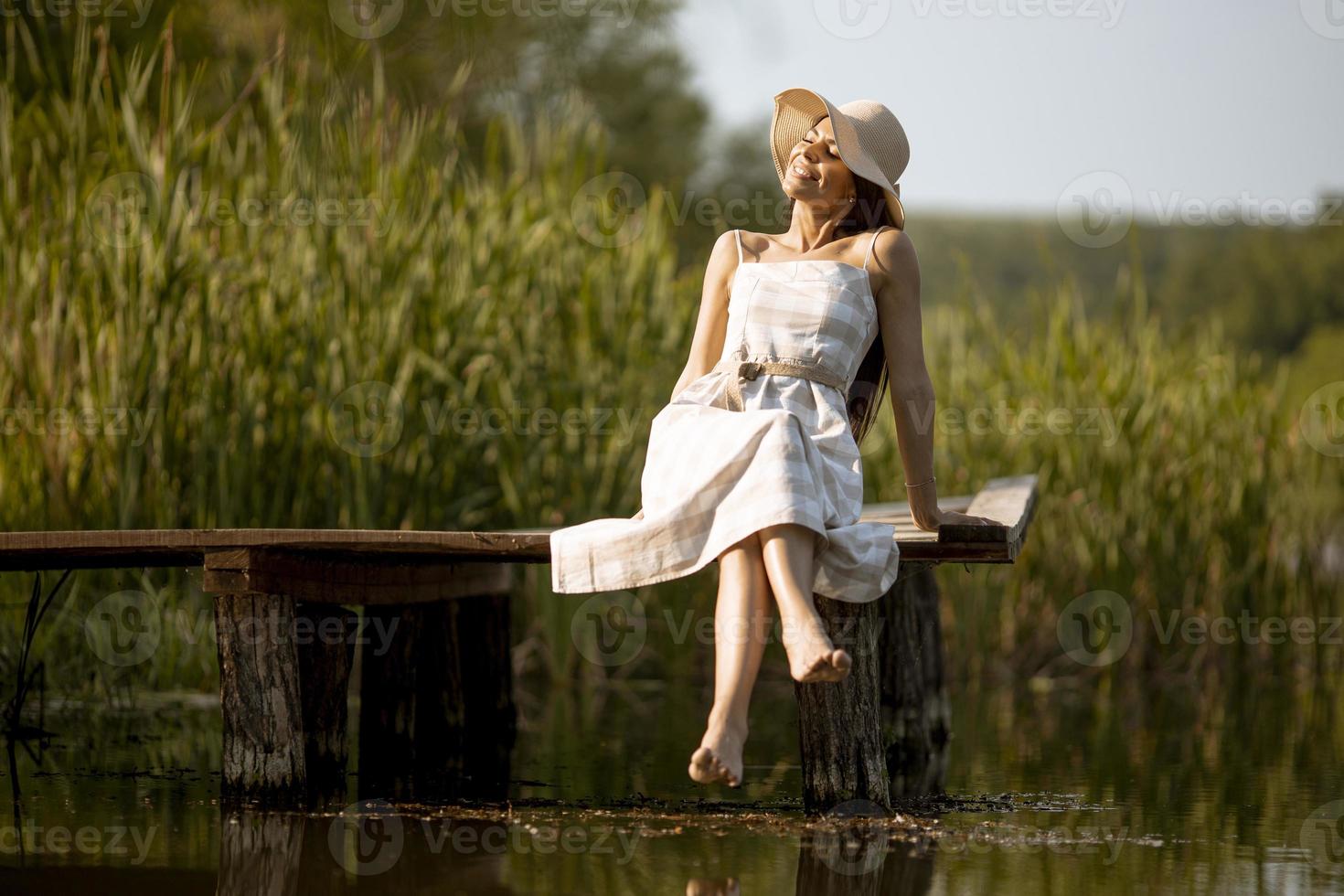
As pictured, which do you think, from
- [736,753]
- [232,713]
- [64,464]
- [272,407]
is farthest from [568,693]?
[736,753]

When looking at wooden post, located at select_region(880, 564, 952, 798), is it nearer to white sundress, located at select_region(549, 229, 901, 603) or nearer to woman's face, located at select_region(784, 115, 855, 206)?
white sundress, located at select_region(549, 229, 901, 603)

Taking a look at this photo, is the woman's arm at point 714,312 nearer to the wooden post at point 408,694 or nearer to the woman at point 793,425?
the woman at point 793,425

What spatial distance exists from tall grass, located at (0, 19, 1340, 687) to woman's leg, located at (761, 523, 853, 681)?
2239 millimetres

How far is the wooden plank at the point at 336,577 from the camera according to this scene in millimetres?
3070

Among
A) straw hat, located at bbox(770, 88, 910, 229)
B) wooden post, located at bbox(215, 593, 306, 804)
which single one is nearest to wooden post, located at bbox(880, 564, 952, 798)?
straw hat, located at bbox(770, 88, 910, 229)

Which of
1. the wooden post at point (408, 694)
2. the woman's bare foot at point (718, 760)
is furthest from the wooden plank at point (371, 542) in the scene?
the wooden post at point (408, 694)

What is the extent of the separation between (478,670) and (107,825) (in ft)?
5.42

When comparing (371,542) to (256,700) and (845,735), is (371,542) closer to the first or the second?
(256,700)

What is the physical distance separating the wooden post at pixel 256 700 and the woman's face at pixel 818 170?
55.0 inches

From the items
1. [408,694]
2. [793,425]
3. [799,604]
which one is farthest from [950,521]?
[408,694]

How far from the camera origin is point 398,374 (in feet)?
15.7

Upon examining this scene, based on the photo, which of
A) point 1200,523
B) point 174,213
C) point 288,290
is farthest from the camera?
point 1200,523

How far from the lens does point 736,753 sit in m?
2.50

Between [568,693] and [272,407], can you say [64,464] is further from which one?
[568,693]
